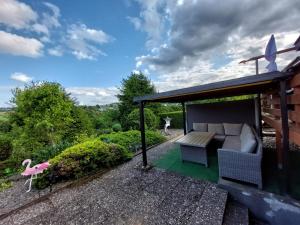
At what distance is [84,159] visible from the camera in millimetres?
3865

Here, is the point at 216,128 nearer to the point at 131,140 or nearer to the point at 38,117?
the point at 131,140

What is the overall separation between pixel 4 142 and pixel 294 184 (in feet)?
29.3

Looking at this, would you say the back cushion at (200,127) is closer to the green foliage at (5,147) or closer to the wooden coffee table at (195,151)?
the wooden coffee table at (195,151)

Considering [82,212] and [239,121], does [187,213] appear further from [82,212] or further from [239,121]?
[239,121]

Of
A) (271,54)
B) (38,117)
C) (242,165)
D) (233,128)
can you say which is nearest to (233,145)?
(242,165)

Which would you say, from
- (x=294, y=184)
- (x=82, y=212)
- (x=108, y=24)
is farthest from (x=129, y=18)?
(x=294, y=184)

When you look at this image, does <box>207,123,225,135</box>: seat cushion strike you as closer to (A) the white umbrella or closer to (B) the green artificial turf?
(B) the green artificial turf

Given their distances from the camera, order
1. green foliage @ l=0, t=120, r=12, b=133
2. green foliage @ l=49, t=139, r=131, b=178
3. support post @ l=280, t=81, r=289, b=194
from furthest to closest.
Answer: green foliage @ l=0, t=120, r=12, b=133 < green foliage @ l=49, t=139, r=131, b=178 < support post @ l=280, t=81, r=289, b=194

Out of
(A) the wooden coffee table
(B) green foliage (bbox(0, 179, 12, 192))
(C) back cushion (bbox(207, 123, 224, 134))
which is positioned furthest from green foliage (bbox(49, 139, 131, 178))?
(C) back cushion (bbox(207, 123, 224, 134))

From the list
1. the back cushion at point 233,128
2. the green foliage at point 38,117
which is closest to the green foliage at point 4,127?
the green foliage at point 38,117

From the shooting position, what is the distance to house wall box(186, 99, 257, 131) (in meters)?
5.67

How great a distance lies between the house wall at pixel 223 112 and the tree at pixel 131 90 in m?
5.65

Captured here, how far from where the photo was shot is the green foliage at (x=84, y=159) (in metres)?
3.58

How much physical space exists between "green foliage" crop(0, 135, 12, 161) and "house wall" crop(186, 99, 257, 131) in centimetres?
756
